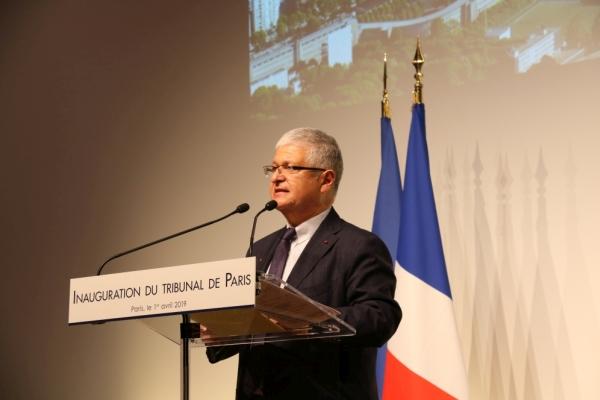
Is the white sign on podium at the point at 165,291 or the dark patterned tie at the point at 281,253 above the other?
the dark patterned tie at the point at 281,253

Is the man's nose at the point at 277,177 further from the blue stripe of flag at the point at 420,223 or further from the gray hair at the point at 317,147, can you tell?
the blue stripe of flag at the point at 420,223

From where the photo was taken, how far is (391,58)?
14.7 feet

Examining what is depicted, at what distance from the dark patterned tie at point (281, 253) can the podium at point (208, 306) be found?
410 mm

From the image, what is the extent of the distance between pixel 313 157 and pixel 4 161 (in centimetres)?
381

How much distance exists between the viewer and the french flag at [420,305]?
362 centimetres

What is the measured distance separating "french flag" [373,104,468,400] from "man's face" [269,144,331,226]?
1.02 metres

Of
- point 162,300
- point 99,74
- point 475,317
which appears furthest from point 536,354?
point 99,74

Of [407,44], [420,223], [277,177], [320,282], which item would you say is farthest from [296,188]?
[407,44]

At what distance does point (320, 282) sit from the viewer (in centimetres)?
267

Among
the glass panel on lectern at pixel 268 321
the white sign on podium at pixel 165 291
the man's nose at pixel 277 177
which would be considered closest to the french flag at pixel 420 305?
the man's nose at pixel 277 177

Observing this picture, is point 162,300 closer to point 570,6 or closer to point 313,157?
point 313,157

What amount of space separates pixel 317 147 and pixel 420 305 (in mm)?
1124

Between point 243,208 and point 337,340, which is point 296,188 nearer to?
point 243,208

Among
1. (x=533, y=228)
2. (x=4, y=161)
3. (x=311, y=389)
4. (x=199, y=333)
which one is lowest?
(x=311, y=389)
